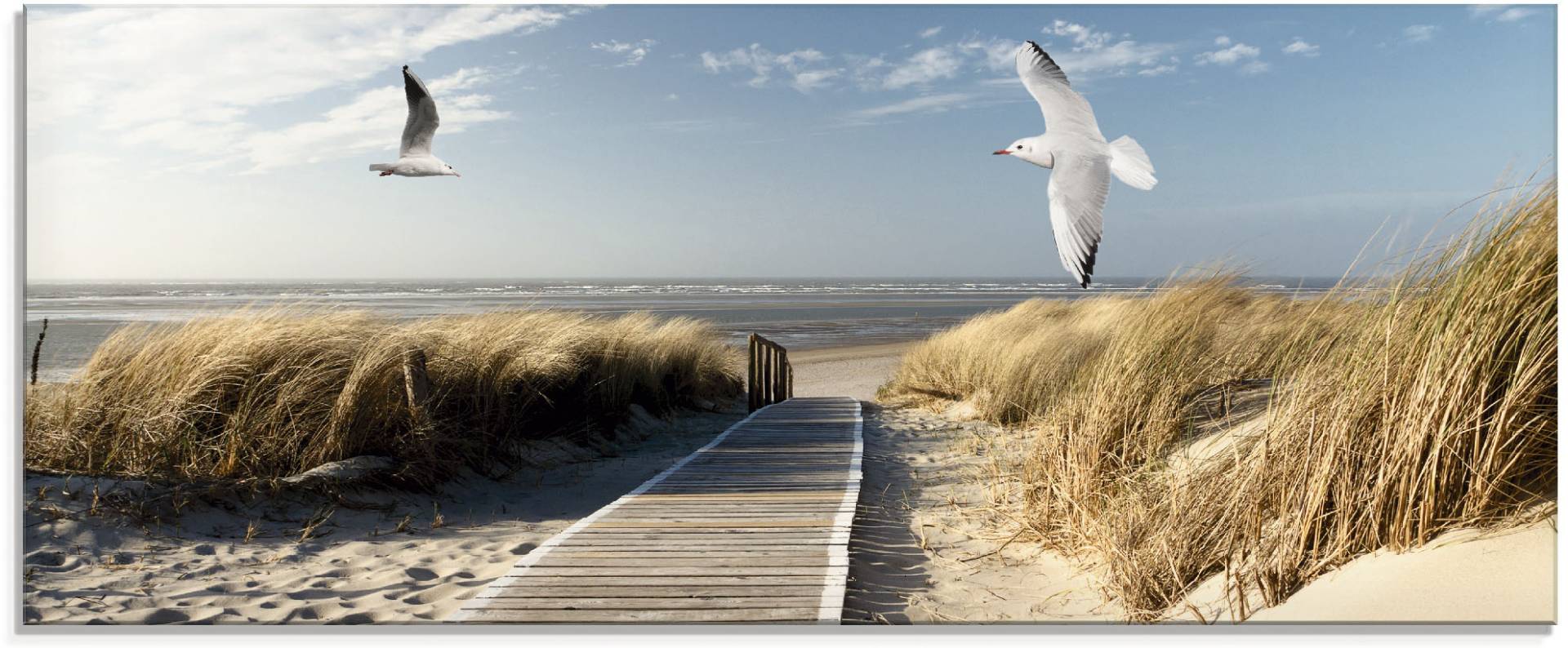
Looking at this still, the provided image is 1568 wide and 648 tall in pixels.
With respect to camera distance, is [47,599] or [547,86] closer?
[47,599]

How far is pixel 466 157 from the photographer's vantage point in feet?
19.8

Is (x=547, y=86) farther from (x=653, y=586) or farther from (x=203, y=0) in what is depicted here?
(x=653, y=586)

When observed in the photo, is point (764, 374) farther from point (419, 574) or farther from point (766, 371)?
point (419, 574)

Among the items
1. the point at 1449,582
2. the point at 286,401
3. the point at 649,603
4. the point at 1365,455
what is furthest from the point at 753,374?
the point at 1449,582

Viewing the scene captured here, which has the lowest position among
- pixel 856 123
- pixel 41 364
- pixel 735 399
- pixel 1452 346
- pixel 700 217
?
pixel 735 399

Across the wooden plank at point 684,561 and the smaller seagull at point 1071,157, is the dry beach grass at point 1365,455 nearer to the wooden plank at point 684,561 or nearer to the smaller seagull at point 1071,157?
Result: the smaller seagull at point 1071,157

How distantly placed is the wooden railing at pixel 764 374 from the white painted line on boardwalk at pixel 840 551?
3.93 metres

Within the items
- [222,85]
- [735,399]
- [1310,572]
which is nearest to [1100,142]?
[1310,572]

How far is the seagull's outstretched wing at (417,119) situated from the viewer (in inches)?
185

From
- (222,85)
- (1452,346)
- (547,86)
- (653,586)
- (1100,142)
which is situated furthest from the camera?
(547,86)

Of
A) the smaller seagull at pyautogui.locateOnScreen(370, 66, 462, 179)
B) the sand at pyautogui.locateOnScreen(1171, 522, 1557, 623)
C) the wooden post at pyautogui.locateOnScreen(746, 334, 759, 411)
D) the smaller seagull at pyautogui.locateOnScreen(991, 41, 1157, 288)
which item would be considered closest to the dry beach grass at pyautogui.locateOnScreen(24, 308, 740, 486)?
the smaller seagull at pyautogui.locateOnScreen(370, 66, 462, 179)

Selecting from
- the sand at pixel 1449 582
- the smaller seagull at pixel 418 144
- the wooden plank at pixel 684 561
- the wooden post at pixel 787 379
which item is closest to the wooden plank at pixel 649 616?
the wooden plank at pixel 684 561

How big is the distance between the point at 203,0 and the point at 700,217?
4.51 metres

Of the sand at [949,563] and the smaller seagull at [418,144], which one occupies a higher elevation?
the smaller seagull at [418,144]
